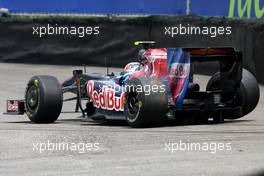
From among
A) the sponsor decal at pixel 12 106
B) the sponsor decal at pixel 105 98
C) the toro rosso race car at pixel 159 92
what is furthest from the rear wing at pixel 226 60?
the sponsor decal at pixel 12 106

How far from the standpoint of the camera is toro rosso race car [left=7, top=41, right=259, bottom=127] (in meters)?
10.3

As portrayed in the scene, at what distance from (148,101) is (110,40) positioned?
10742 mm

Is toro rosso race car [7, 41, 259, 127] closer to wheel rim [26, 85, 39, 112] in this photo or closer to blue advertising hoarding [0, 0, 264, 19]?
wheel rim [26, 85, 39, 112]

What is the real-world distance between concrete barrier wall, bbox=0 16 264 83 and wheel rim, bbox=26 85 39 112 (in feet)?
18.8

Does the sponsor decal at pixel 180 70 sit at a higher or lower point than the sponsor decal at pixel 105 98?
higher

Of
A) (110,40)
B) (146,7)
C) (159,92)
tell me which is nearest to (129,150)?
(159,92)

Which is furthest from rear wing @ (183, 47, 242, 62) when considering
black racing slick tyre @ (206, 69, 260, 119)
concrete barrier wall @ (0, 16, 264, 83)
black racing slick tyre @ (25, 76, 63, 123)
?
concrete barrier wall @ (0, 16, 264, 83)

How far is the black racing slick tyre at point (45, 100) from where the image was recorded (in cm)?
1145

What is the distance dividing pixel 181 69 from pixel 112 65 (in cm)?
1043

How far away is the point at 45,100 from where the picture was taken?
450 inches

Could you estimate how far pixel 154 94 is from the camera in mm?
10117

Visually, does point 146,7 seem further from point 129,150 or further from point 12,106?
point 129,150

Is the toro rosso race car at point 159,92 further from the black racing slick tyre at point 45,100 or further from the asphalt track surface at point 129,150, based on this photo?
the asphalt track surface at point 129,150

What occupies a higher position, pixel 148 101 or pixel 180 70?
pixel 180 70
